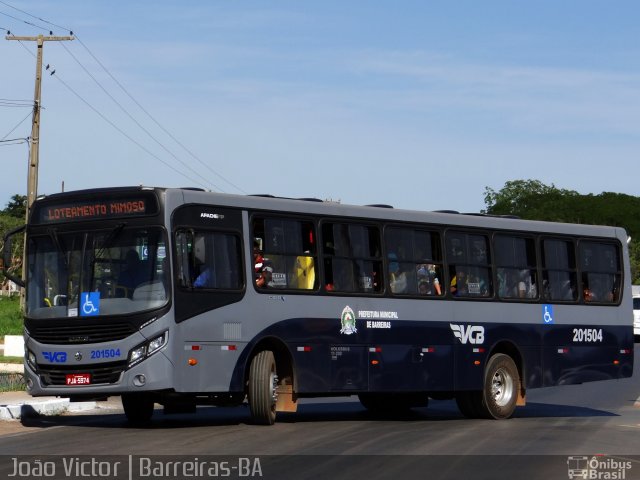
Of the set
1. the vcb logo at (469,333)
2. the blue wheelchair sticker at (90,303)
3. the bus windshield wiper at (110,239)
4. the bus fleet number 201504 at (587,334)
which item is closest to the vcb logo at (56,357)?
the blue wheelchair sticker at (90,303)

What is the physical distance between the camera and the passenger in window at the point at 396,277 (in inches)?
792

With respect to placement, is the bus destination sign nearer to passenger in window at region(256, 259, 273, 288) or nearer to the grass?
passenger in window at region(256, 259, 273, 288)

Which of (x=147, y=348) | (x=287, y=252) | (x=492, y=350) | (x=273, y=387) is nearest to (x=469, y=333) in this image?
(x=492, y=350)

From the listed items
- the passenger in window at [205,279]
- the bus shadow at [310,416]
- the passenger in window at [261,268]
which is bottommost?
the bus shadow at [310,416]

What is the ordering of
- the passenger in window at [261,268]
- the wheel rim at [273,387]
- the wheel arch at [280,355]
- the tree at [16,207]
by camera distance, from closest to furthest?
the wheel rim at [273,387], the passenger in window at [261,268], the wheel arch at [280,355], the tree at [16,207]

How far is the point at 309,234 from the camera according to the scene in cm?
1902

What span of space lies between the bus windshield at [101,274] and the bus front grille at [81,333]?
0.55 ft

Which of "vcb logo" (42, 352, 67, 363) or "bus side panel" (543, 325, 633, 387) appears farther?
"bus side panel" (543, 325, 633, 387)

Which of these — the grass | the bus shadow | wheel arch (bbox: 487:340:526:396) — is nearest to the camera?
the bus shadow

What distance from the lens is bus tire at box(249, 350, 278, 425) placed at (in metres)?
17.9

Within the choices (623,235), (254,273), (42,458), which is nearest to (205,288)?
(254,273)

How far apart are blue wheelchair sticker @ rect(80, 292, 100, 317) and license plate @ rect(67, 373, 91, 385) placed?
0.75m

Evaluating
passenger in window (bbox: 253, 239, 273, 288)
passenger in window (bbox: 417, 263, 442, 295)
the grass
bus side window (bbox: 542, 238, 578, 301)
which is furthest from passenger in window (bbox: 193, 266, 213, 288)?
the grass

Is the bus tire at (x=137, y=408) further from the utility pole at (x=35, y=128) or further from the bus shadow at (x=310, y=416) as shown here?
the utility pole at (x=35, y=128)
